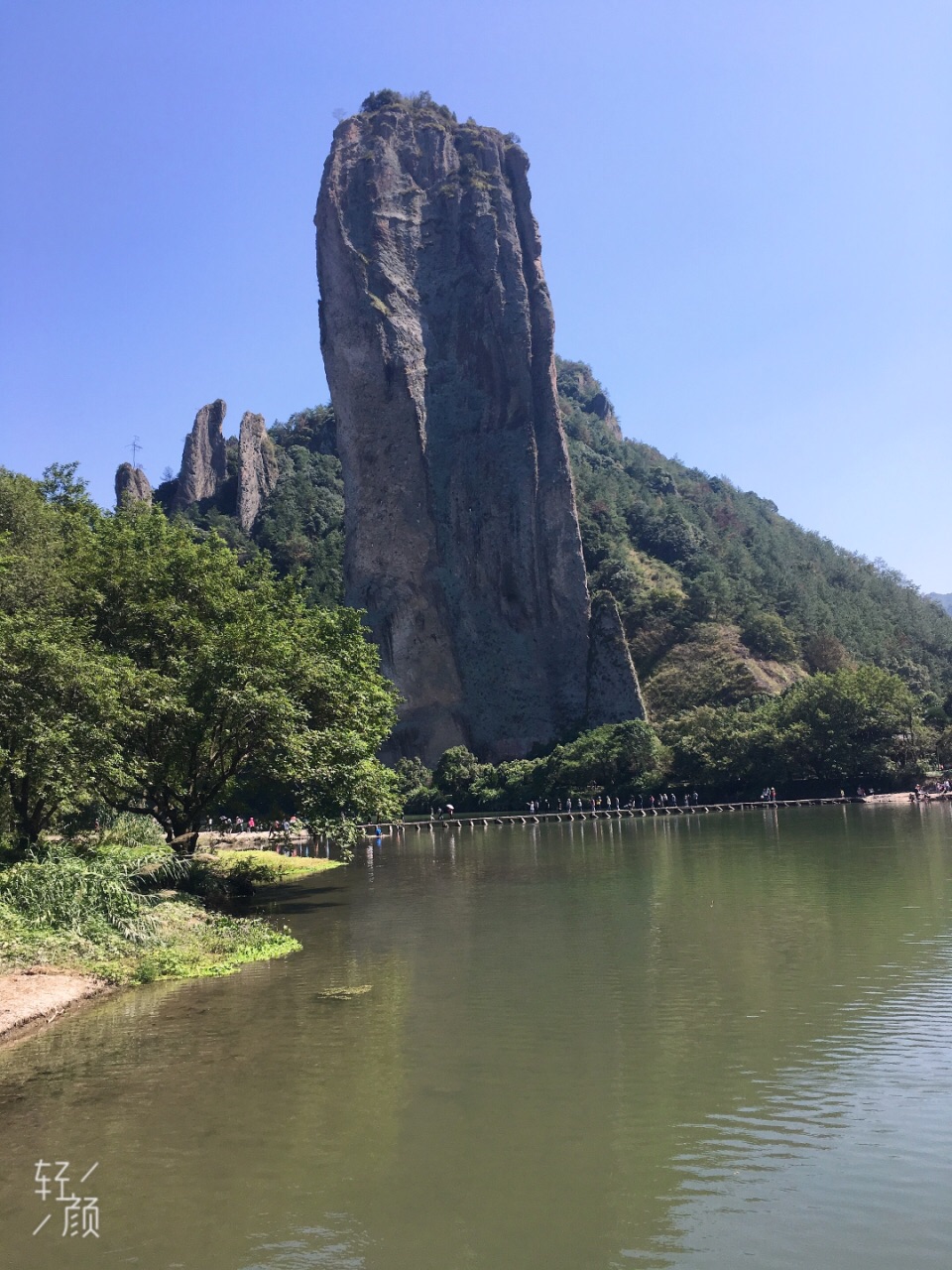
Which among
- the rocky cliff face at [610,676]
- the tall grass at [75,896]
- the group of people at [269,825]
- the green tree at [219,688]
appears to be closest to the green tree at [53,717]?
the green tree at [219,688]

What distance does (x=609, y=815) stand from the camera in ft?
217

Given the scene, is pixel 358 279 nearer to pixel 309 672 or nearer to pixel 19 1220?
pixel 309 672

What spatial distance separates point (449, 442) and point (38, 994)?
299 feet

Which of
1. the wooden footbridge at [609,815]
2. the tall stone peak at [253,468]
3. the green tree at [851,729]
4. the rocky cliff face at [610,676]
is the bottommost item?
the wooden footbridge at [609,815]

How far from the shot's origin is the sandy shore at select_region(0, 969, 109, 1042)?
12.7 meters

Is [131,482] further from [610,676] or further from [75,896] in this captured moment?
[75,896]

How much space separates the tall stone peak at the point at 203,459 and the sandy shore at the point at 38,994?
109576 mm

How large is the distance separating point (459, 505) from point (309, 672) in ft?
249

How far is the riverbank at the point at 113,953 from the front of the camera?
1380 cm

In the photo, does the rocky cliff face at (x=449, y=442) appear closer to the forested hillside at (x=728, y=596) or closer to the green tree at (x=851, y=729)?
the forested hillside at (x=728, y=596)

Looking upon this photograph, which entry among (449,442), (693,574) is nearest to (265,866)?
(449,442)

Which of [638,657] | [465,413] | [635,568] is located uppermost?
[465,413]

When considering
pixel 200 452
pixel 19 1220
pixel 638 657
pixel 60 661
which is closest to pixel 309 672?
pixel 60 661

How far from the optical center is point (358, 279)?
325 feet
